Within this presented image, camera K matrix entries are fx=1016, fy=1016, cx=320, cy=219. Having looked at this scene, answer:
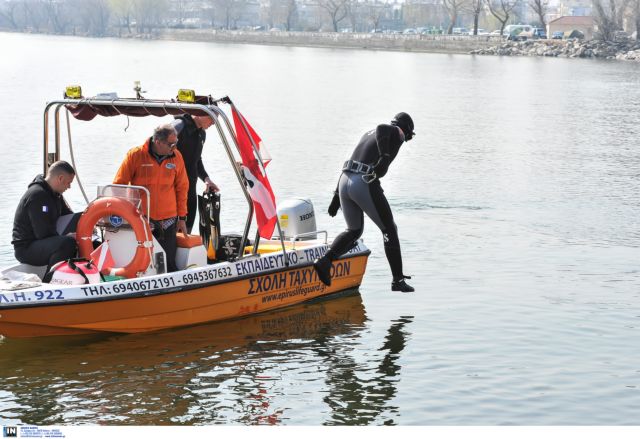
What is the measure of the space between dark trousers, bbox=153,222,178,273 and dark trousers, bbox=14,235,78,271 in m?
0.79

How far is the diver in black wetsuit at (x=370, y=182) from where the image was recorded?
1016 cm

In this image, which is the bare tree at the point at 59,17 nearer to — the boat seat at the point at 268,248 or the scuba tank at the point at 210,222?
the boat seat at the point at 268,248

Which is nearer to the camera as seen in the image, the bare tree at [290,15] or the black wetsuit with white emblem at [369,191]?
the black wetsuit with white emblem at [369,191]

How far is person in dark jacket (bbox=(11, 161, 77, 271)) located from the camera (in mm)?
9344

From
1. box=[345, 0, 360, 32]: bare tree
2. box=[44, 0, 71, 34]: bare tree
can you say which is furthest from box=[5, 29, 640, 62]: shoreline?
box=[44, 0, 71, 34]: bare tree

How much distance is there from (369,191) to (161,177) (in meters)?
2.12

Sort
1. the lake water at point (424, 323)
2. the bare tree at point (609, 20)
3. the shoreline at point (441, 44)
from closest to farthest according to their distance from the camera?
the lake water at point (424, 323) → the shoreline at point (441, 44) → the bare tree at point (609, 20)

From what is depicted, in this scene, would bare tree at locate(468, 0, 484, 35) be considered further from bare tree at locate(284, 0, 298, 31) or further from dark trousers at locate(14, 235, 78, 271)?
dark trousers at locate(14, 235, 78, 271)

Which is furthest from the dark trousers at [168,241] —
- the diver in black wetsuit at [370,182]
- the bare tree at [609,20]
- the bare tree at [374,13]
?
the bare tree at [374,13]

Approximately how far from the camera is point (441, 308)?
1141 cm

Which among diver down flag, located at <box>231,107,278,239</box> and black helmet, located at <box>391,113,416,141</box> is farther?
black helmet, located at <box>391,113,416,141</box>

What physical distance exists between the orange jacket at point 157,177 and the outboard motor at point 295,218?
Answer: 1.90 m

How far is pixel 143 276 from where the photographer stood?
957 cm

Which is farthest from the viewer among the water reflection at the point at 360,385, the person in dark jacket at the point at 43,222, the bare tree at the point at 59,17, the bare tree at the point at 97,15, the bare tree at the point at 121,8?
the bare tree at the point at 59,17
